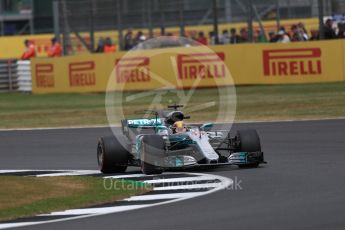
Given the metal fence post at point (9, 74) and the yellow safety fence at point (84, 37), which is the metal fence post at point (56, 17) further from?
the metal fence post at point (9, 74)

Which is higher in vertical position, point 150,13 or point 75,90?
point 150,13

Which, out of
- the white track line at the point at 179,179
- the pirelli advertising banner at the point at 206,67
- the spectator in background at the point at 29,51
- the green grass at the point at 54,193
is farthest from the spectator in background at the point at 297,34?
the white track line at the point at 179,179

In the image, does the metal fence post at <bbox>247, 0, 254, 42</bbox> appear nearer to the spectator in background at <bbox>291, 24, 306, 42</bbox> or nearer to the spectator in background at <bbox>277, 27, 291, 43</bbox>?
the spectator in background at <bbox>277, 27, 291, 43</bbox>

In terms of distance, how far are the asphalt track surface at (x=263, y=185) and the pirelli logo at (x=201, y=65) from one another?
8.75 meters

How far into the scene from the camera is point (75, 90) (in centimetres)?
3250

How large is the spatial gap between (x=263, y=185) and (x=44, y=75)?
2278 centimetres

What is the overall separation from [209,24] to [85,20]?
5892mm

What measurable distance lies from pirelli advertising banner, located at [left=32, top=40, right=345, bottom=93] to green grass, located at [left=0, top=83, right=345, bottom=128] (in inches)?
13.4

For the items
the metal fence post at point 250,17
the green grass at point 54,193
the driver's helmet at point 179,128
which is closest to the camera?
the green grass at point 54,193

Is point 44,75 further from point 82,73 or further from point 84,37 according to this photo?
point 84,37

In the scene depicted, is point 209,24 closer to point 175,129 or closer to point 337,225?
point 175,129

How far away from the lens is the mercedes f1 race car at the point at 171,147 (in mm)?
13094

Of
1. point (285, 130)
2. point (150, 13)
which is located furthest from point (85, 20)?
point (285, 130)

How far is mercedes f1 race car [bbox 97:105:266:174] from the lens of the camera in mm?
13094
